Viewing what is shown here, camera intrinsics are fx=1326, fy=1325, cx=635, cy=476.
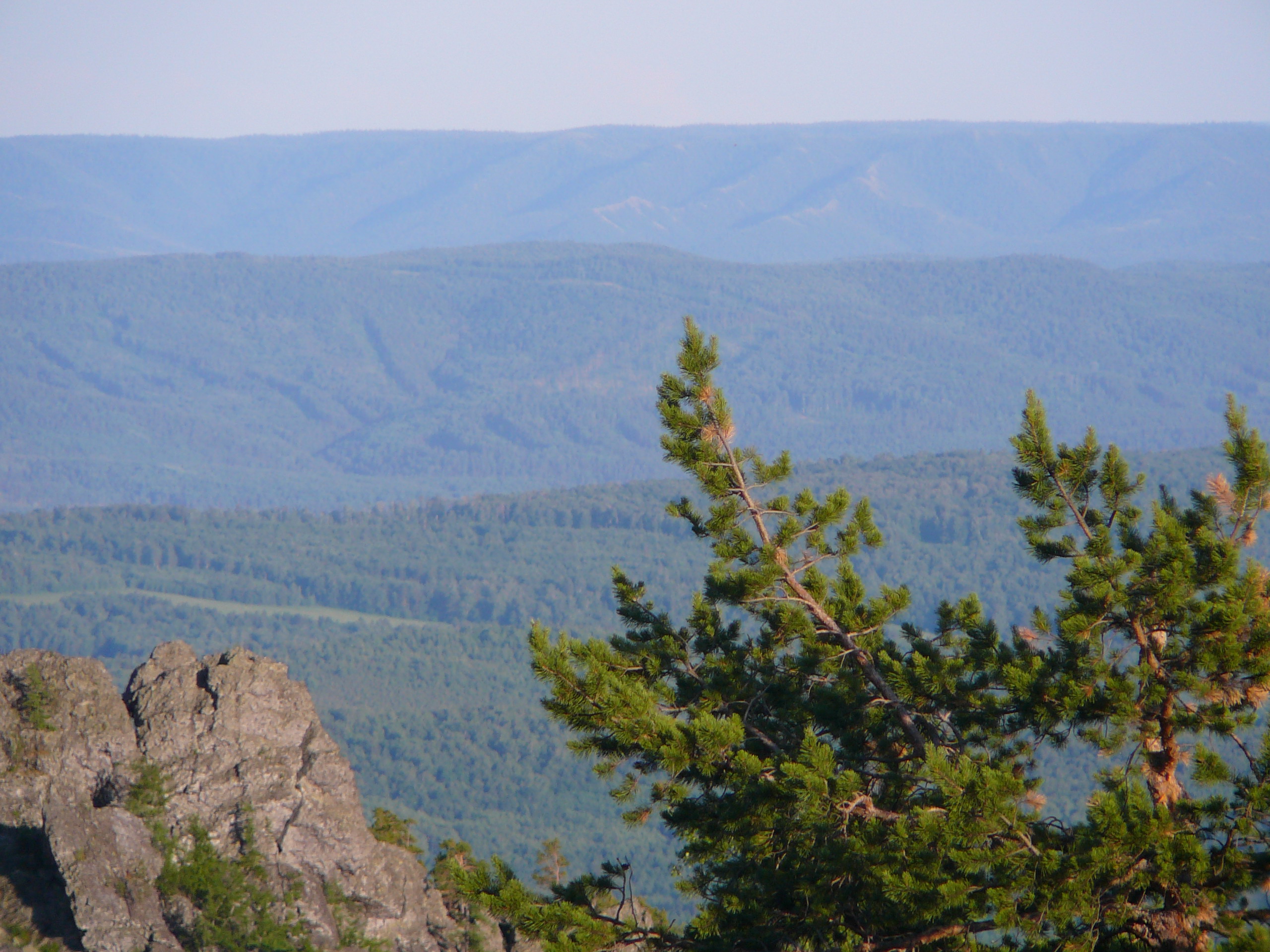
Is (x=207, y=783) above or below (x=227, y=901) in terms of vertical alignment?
above

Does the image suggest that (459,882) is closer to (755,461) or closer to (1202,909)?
(755,461)

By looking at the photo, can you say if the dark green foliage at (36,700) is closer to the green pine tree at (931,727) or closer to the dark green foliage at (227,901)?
the dark green foliage at (227,901)

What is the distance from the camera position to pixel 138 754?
2514 cm

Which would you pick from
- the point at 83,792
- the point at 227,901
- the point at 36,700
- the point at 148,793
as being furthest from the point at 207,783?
the point at 36,700

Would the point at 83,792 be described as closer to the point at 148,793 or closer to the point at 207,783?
the point at 148,793

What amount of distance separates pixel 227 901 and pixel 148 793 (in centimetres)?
289

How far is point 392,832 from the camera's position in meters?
29.8

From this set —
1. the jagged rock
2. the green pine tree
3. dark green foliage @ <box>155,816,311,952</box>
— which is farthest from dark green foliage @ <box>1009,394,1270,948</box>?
the jagged rock

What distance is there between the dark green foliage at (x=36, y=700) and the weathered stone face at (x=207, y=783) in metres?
0.05

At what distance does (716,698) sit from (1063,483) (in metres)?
4.45

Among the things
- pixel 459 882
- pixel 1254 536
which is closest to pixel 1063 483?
pixel 1254 536

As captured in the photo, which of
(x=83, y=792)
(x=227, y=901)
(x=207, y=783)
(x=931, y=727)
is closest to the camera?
(x=931, y=727)

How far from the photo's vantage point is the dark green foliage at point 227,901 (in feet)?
73.2

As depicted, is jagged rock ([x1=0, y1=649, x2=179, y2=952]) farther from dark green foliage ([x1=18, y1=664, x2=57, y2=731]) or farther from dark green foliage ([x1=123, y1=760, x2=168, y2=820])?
dark green foliage ([x1=123, y1=760, x2=168, y2=820])
